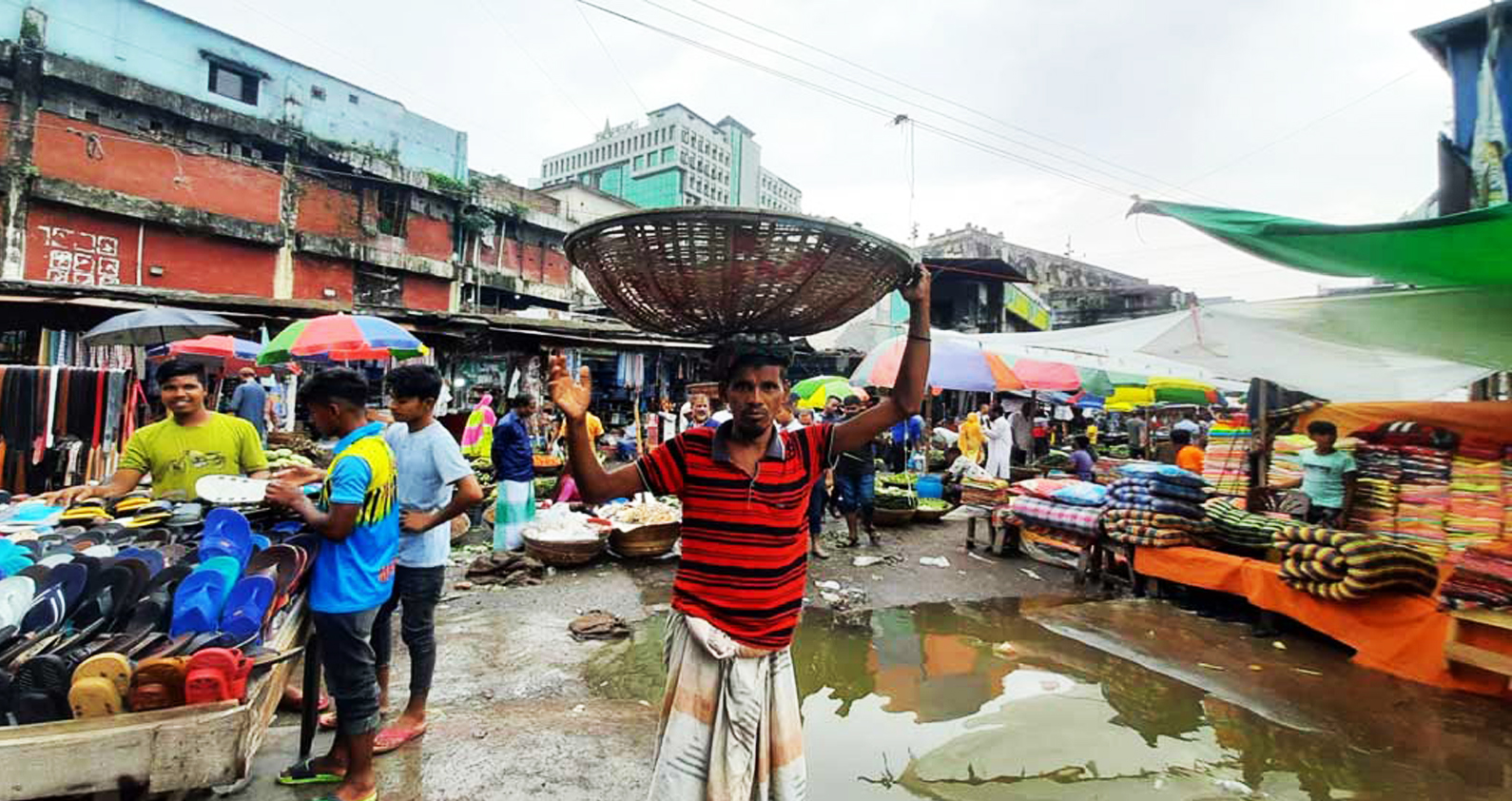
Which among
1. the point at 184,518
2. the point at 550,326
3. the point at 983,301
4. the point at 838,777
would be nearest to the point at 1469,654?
the point at 838,777

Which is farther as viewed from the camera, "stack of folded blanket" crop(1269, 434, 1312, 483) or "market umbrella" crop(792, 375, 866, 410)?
"market umbrella" crop(792, 375, 866, 410)

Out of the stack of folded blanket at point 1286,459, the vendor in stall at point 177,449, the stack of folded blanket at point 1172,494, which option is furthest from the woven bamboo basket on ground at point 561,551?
the stack of folded blanket at point 1286,459

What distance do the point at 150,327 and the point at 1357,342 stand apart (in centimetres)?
1168

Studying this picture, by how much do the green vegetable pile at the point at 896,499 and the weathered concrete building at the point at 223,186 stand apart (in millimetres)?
9235

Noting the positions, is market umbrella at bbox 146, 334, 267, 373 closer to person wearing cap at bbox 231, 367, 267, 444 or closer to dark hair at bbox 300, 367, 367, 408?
person wearing cap at bbox 231, 367, 267, 444

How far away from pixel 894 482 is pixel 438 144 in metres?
25.6

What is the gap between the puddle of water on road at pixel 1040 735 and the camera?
10.9ft

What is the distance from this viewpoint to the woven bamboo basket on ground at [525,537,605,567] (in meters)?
6.76

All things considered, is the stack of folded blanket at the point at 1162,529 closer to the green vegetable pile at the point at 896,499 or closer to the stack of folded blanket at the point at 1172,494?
the stack of folded blanket at the point at 1172,494

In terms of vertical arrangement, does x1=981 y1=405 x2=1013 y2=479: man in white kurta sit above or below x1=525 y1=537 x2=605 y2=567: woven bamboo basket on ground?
above

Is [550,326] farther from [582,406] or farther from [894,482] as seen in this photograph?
[582,406]

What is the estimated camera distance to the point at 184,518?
3111 mm

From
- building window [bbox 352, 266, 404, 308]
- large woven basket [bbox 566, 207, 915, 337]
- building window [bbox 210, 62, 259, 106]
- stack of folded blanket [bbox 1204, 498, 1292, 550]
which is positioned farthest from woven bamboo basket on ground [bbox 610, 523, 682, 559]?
building window [bbox 210, 62, 259, 106]

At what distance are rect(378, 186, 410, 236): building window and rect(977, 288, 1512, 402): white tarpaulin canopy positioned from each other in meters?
24.8
